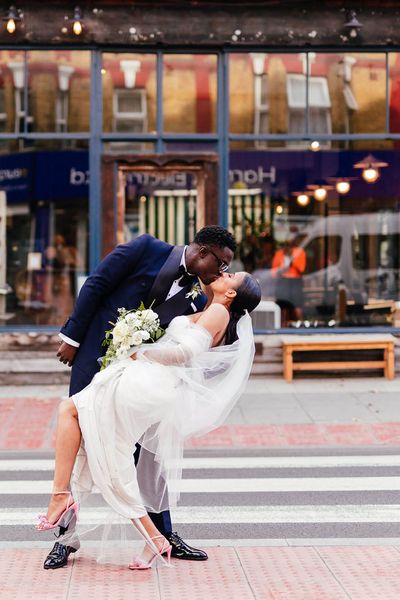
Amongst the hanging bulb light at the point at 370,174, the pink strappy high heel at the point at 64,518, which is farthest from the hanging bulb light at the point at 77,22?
the pink strappy high heel at the point at 64,518

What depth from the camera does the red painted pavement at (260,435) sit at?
10.4 m

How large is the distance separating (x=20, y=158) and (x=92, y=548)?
8500 mm

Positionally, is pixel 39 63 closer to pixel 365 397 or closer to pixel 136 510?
pixel 365 397

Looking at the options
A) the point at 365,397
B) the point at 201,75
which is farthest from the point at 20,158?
the point at 365,397

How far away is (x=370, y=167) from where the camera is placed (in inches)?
578

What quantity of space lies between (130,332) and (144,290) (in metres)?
0.40

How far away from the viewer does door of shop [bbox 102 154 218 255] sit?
14.2 metres

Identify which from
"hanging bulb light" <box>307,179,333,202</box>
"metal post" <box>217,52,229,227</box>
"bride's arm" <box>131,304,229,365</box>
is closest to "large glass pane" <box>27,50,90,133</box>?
"metal post" <box>217,52,229,227</box>

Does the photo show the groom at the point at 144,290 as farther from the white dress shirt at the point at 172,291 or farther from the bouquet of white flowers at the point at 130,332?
the bouquet of white flowers at the point at 130,332

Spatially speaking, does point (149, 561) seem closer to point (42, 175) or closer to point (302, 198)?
point (42, 175)

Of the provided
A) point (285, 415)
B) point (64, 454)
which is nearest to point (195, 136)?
point (285, 415)

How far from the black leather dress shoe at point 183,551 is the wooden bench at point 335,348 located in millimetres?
7796

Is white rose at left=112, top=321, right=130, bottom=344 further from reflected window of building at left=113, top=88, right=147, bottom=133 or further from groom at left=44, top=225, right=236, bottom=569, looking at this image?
reflected window of building at left=113, top=88, right=147, bottom=133

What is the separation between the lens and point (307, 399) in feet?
42.1
